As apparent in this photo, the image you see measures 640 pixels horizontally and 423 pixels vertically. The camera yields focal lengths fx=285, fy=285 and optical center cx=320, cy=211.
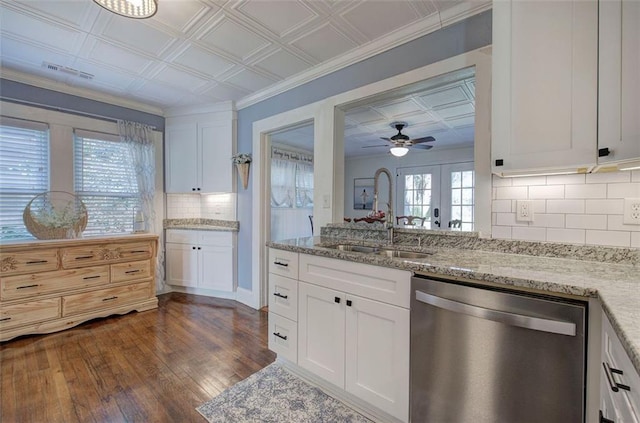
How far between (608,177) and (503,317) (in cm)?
95

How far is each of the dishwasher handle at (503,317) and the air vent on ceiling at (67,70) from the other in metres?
3.68

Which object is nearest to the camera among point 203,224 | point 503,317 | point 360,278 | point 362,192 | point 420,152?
point 503,317

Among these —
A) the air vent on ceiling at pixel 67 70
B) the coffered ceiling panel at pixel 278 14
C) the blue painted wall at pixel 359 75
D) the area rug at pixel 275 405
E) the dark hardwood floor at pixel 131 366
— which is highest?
the air vent on ceiling at pixel 67 70

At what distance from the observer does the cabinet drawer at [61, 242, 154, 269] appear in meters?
2.75

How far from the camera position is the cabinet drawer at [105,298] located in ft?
9.00

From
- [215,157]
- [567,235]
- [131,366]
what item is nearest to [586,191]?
[567,235]

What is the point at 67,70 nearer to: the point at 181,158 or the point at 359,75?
the point at 181,158

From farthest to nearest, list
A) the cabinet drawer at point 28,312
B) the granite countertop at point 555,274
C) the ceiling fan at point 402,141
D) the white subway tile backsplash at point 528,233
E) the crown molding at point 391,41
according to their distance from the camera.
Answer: the ceiling fan at point 402,141 → the cabinet drawer at point 28,312 → the crown molding at point 391,41 → the white subway tile backsplash at point 528,233 → the granite countertop at point 555,274

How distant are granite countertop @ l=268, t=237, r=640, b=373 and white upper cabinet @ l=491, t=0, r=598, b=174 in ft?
1.51

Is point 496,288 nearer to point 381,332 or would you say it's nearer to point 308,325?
point 381,332

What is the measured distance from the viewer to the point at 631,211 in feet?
4.37

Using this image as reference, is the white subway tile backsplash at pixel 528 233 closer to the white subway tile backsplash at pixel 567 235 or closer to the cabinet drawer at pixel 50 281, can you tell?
the white subway tile backsplash at pixel 567 235

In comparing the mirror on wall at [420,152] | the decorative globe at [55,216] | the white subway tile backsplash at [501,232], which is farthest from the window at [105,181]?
the white subway tile backsplash at [501,232]

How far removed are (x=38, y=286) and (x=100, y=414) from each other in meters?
1.70
